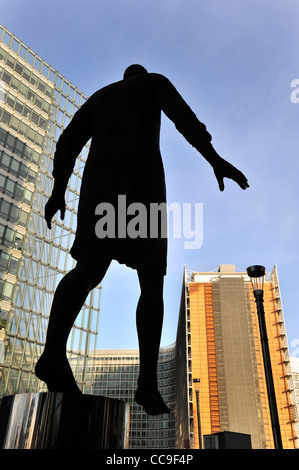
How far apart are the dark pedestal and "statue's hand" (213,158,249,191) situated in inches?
57.7

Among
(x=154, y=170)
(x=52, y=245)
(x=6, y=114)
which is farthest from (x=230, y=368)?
(x=154, y=170)

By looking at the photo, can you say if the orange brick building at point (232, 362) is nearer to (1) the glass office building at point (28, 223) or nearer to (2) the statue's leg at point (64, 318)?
(1) the glass office building at point (28, 223)

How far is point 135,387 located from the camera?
3652 inches

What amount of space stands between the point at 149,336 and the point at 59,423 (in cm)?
75

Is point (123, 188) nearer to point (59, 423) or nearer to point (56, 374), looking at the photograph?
point (56, 374)

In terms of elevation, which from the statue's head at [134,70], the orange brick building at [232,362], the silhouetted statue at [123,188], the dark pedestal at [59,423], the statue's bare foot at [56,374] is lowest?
the dark pedestal at [59,423]

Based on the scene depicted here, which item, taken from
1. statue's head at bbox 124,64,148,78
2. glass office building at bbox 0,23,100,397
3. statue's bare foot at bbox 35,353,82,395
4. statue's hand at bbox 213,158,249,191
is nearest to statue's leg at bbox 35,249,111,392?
statue's bare foot at bbox 35,353,82,395

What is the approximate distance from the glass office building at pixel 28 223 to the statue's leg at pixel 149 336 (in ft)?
90.1

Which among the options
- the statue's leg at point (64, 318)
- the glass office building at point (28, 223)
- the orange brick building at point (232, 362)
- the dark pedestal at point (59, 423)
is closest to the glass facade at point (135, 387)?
the orange brick building at point (232, 362)

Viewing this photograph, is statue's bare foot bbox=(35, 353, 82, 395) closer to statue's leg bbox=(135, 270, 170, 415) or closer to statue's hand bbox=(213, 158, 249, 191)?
statue's leg bbox=(135, 270, 170, 415)

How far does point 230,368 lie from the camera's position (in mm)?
55750

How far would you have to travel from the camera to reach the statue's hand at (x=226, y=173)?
2.53 m

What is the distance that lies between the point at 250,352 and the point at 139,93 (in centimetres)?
5735

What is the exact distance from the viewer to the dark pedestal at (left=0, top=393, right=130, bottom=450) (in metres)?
1.69
